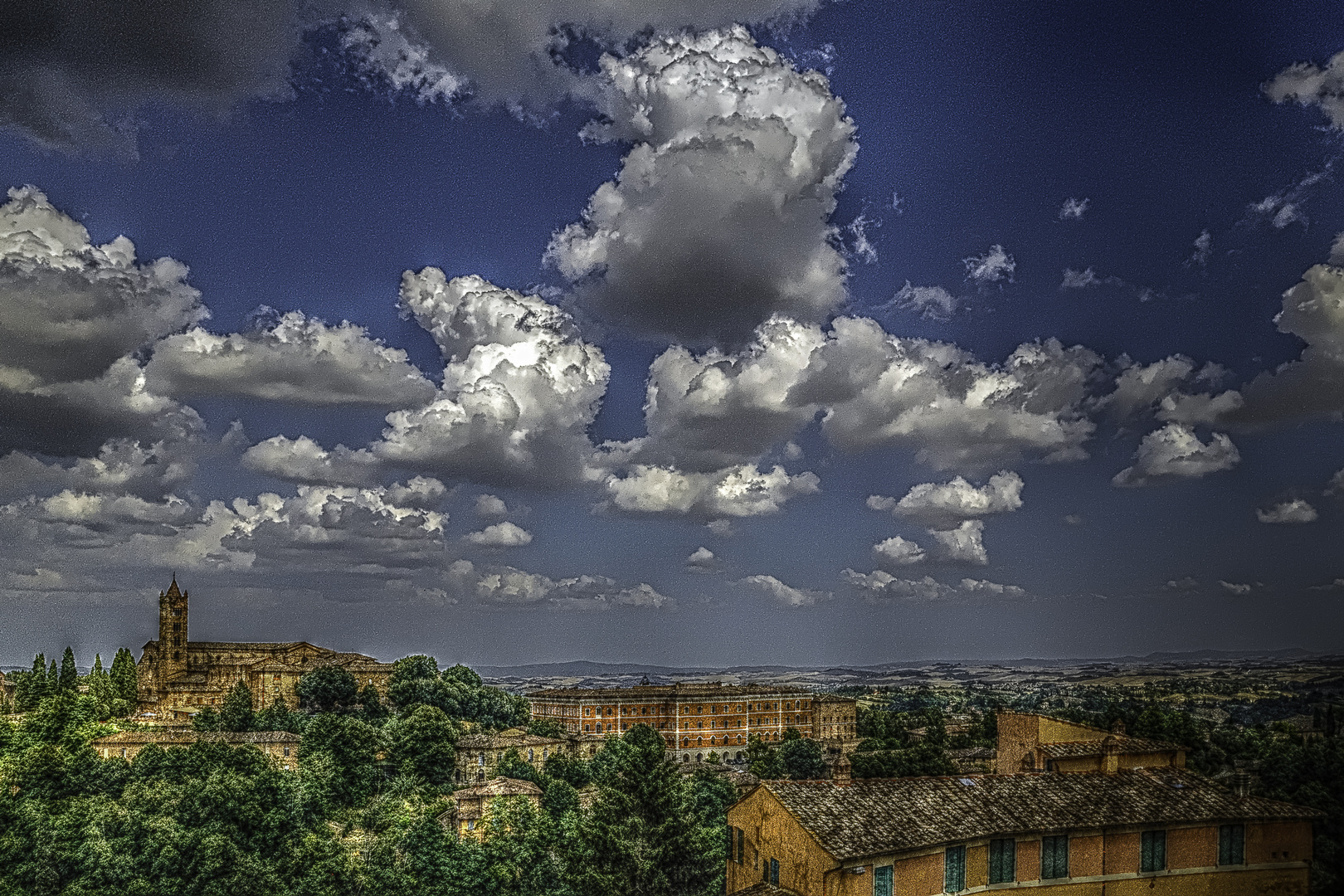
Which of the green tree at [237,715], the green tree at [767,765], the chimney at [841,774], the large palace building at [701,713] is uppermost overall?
the chimney at [841,774]

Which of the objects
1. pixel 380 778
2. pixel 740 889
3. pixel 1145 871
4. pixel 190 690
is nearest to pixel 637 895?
pixel 740 889

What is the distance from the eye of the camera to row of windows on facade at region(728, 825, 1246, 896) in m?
24.0

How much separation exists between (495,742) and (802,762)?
22.4m

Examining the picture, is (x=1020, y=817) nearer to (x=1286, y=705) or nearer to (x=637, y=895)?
(x=1286, y=705)

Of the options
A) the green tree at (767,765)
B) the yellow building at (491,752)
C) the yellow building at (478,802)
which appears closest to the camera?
the yellow building at (478,802)

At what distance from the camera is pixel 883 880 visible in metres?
23.3

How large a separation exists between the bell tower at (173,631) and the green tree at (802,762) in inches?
3074

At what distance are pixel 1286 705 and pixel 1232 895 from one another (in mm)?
5390

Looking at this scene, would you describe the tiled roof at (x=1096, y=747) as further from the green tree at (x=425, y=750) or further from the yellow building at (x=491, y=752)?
the yellow building at (x=491, y=752)

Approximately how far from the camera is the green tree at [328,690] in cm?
9706

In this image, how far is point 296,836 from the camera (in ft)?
161

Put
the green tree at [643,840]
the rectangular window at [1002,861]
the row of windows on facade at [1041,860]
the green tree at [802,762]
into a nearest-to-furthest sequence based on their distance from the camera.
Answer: the row of windows on facade at [1041,860], the rectangular window at [1002,861], the green tree at [643,840], the green tree at [802,762]

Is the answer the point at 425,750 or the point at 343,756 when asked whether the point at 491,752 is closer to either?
the point at 425,750

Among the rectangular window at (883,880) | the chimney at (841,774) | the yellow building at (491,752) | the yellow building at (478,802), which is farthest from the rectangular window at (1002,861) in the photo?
the yellow building at (491,752)
